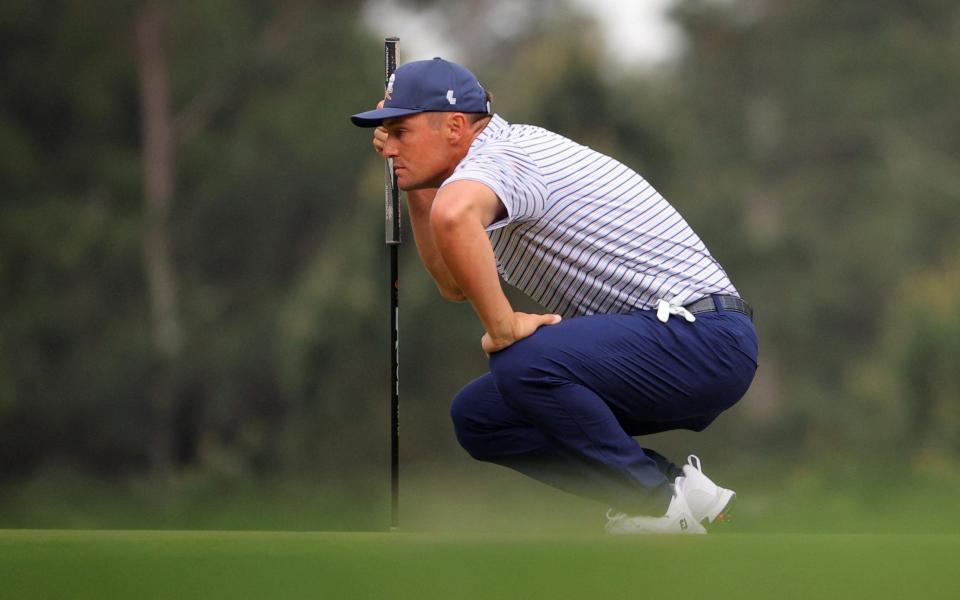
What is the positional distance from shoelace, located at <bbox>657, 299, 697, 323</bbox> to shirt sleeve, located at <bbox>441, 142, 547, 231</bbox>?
12.8 inches

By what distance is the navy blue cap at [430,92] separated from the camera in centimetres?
329

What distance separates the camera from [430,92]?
3.29m

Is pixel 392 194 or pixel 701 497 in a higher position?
pixel 392 194

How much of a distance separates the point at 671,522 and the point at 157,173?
44.3 feet

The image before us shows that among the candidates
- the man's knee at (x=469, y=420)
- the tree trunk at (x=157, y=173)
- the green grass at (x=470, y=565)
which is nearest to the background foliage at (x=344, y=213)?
the tree trunk at (x=157, y=173)

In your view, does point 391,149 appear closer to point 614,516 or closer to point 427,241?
point 427,241

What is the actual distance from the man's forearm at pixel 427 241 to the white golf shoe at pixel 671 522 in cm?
70

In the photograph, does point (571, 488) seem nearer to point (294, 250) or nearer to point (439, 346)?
point (439, 346)

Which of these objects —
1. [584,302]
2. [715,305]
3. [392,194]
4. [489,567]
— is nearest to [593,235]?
[584,302]

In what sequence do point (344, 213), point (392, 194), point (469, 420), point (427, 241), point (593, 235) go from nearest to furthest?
point (593, 235) < point (469, 420) < point (427, 241) < point (392, 194) < point (344, 213)

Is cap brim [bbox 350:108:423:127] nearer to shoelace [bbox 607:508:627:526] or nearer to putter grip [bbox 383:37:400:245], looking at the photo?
putter grip [bbox 383:37:400:245]

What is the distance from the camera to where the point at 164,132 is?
16031 mm

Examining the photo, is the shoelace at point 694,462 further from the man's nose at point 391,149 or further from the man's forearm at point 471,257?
the man's nose at point 391,149

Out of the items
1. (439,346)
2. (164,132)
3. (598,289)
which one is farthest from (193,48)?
(598,289)
